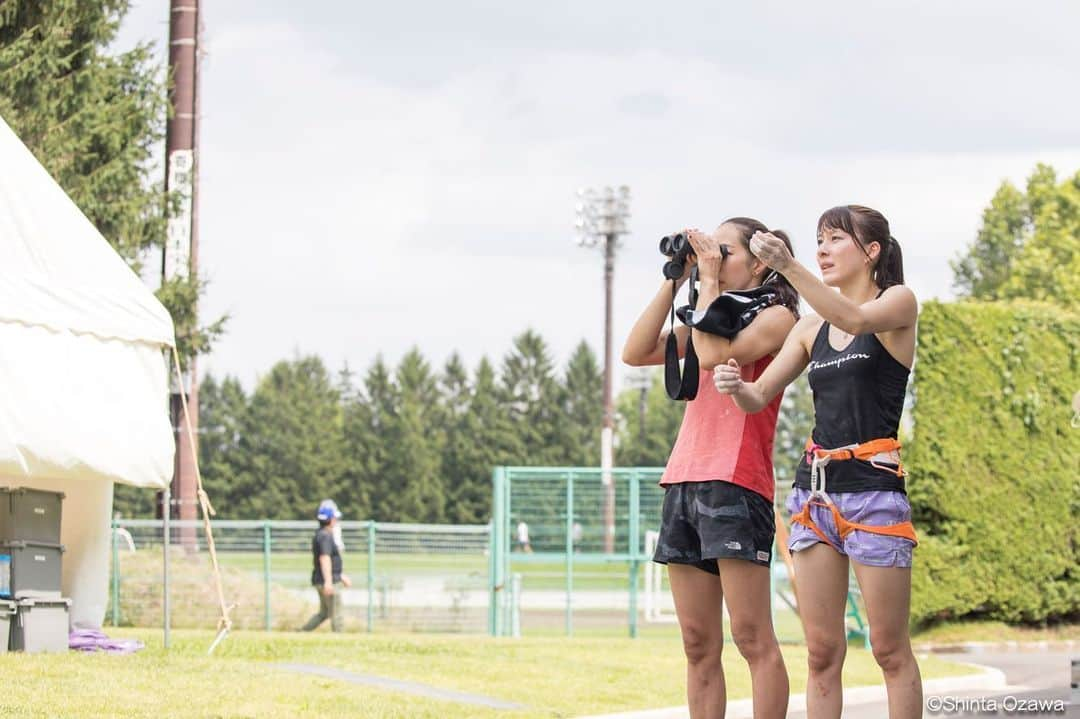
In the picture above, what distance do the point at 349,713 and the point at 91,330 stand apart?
3985mm

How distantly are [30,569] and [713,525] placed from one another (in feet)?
24.9

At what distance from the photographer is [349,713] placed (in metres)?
8.63

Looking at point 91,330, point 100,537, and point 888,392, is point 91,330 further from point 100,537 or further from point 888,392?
point 888,392

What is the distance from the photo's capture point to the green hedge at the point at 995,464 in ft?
63.3

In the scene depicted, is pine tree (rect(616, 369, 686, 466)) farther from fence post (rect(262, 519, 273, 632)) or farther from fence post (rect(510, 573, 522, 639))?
fence post (rect(510, 573, 522, 639))

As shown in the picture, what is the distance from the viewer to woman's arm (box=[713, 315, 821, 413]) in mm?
5277

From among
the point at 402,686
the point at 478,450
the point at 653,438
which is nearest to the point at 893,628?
the point at 402,686

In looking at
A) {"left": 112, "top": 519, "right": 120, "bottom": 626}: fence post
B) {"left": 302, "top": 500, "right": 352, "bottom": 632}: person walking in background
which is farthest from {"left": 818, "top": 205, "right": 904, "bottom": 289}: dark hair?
{"left": 112, "top": 519, "right": 120, "bottom": 626}: fence post

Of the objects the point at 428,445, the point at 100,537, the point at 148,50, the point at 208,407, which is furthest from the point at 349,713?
the point at 208,407

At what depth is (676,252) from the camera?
571 cm

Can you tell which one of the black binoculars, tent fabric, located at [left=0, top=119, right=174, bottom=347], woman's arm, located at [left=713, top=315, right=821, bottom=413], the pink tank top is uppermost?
tent fabric, located at [left=0, top=119, right=174, bottom=347]

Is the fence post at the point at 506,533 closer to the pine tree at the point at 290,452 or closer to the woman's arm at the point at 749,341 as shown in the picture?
the woman's arm at the point at 749,341

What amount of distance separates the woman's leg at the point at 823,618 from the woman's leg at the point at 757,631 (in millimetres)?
142

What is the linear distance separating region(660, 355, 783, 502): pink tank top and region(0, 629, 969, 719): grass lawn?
3655mm
